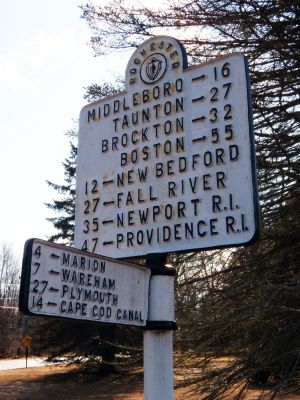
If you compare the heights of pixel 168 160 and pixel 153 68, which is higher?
pixel 153 68

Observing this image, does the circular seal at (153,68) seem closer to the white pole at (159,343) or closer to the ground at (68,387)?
the white pole at (159,343)

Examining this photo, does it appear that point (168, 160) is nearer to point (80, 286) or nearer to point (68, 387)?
point (80, 286)

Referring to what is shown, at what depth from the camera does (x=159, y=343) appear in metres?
2.77

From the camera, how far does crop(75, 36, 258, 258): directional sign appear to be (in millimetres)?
2662

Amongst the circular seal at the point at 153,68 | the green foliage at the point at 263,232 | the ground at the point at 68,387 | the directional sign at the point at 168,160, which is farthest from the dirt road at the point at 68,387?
the circular seal at the point at 153,68

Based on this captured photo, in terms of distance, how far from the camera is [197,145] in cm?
282

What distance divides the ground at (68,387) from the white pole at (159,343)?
1299 centimetres

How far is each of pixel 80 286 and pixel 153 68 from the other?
143 centimetres

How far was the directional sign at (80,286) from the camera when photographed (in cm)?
217

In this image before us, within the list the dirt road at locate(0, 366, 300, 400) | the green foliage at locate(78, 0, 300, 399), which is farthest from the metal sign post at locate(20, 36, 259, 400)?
the dirt road at locate(0, 366, 300, 400)

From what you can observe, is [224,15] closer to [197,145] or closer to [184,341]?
[184,341]

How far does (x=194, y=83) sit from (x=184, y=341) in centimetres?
424

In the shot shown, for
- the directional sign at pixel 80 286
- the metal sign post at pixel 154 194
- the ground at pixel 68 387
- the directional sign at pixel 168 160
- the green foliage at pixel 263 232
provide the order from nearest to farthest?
the directional sign at pixel 80 286 → the metal sign post at pixel 154 194 → the directional sign at pixel 168 160 → the green foliage at pixel 263 232 → the ground at pixel 68 387

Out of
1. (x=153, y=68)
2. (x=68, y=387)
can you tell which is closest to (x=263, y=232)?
(x=153, y=68)
